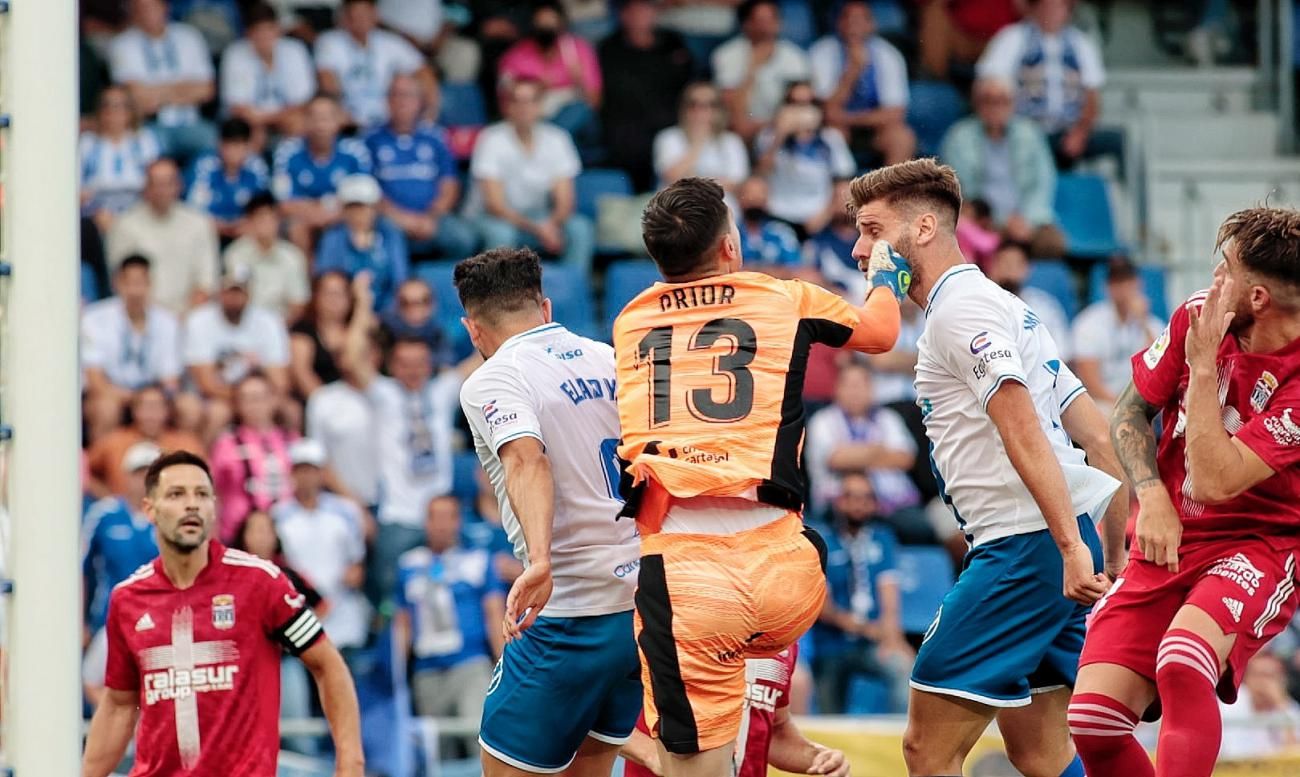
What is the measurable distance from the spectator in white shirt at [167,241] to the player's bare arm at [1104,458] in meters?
8.81

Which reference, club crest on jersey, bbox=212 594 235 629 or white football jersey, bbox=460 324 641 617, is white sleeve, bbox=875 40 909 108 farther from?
club crest on jersey, bbox=212 594 235 629

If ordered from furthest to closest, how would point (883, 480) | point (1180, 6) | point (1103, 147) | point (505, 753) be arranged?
point (1180, 6)
point (1103, 147)
point (883, 480)
point (505, 753)

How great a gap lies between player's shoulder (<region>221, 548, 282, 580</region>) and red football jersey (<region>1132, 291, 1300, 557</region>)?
133 inches

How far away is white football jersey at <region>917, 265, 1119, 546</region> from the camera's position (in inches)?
244

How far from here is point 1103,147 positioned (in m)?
17.1

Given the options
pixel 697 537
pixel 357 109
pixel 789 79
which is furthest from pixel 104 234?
pixel 697 537

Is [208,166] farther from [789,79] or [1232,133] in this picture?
[1232,133]

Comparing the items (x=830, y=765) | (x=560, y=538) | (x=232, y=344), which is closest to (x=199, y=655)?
(x=560, y=538)

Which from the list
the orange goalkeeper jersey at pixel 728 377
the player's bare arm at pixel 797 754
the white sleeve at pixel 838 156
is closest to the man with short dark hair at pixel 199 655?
the player's bare arm at pixel 797 754

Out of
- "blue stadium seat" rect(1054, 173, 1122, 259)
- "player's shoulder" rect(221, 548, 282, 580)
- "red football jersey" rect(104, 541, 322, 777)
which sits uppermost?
"blue stadium seat" rect(1054, 173, 1122, 259)

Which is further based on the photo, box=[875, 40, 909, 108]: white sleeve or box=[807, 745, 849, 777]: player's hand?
box=[875, 40, 909, 108]: white sleeve

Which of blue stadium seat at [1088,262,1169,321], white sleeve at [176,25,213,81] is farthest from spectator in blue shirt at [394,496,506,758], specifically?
blue stadium seat at [1088,262,1169,321]

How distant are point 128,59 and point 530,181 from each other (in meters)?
3.42

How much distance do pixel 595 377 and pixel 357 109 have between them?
30.7 feet
